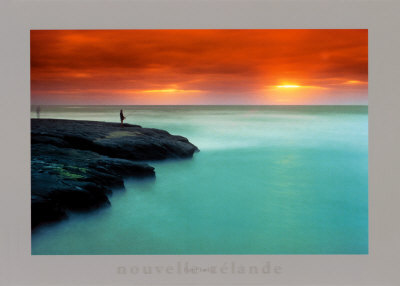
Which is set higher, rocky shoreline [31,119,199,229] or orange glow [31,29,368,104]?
orange glow [31,29,368,104]

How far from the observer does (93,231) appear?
3.23 metres

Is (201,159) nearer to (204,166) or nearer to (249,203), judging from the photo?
(204,166)

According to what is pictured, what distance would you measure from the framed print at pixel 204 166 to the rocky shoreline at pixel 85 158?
2 centimetres

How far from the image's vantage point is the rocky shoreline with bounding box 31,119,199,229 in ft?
10.4

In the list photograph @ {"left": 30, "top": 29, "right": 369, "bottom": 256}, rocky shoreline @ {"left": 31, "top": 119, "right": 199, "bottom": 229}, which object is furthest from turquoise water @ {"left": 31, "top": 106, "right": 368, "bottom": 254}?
rocky shoreline @ {"left": 31, "top": 119, "right": 199, "bottom": 229}

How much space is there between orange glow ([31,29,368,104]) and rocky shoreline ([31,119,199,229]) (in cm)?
54

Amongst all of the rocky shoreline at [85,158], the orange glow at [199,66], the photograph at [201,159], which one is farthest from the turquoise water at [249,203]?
the orange glow at [199,66]

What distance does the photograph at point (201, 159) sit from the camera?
10.6ft

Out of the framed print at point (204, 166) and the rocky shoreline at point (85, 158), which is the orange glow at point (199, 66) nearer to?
the framed print at point (204, 166)

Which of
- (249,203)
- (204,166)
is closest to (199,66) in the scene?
(204,166)

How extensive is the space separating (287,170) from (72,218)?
2.35 meters

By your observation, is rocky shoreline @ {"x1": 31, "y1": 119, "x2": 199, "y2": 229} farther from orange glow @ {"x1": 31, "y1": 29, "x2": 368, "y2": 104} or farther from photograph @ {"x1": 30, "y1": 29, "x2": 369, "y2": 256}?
orange glow @ {"x1": 31, "y1": 29, "x2": 368, "y2": 104}

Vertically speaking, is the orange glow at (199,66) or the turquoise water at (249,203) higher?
the orange glow at (199,66)

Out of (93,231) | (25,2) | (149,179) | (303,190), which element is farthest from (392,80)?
(25,2)
